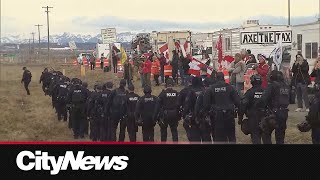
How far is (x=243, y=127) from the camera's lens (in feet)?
35.0

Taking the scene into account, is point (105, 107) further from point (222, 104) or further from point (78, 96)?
point (222, 104)

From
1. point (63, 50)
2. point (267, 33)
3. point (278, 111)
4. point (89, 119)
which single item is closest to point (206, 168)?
point (278, 111)

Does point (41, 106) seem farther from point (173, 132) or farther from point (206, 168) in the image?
point (206, 168)

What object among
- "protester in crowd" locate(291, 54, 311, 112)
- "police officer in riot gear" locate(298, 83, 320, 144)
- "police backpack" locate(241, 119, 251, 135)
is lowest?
"police backpack" locate(241, 119, 251, 135)

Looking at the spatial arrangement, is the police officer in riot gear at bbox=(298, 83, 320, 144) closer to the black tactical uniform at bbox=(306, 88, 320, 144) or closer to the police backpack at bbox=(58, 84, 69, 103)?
the black tactical uniform at bbox=(306, 88, 320, 144)

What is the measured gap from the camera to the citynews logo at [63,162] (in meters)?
5.97

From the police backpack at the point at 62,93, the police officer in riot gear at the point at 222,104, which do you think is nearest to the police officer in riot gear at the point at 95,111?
the police backpack at the point at 62,93

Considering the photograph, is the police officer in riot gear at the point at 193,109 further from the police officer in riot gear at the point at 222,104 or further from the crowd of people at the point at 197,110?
the police officer in riot gear at the point at 222,104

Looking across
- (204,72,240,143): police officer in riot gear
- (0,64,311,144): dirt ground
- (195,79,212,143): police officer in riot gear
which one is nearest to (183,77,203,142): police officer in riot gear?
(195,79,212,143): police officer in riot gear

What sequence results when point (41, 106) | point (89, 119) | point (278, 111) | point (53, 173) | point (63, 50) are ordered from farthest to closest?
point (63, 50) → point (41, 106) → point (89, 119) → point (278, 111) → point (53, 173)

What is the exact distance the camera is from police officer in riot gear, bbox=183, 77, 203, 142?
1086 centimetres

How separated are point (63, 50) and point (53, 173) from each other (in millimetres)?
99952

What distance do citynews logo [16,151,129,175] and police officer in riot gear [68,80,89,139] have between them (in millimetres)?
8011

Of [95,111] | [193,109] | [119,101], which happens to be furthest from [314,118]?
[95,111]
